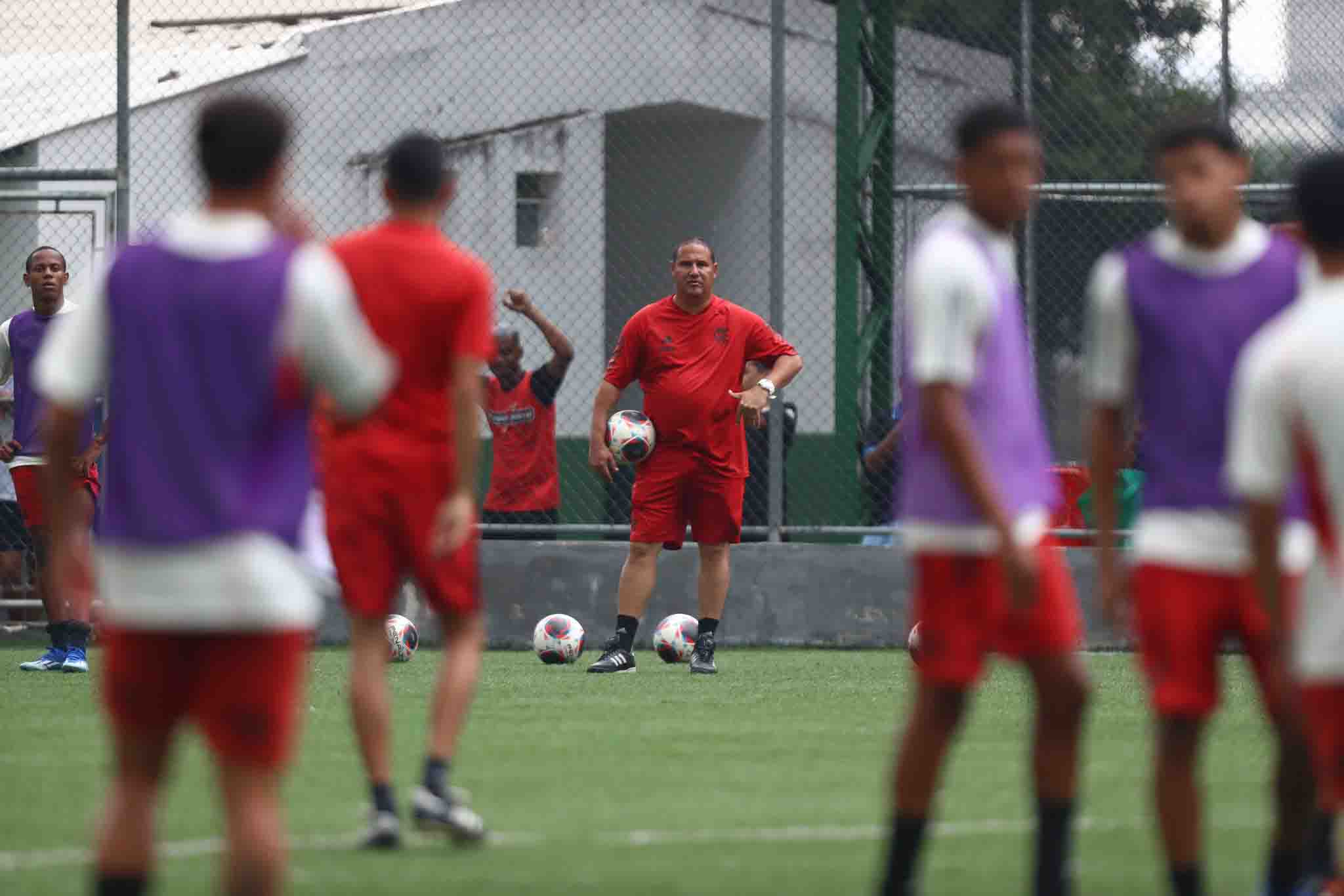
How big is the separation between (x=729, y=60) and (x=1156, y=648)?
13442 millimetres

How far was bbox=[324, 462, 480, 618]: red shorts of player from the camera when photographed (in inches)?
265

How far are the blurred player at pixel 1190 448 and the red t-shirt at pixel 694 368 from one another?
6788 millimetres

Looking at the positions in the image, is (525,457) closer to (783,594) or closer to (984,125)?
(783,594)

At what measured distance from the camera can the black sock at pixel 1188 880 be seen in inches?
201

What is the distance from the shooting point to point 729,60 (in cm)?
1822

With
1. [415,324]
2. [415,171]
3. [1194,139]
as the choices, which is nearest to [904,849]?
[1194,139]

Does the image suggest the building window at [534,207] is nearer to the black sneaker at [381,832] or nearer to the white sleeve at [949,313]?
the black sneaker at [381,832]

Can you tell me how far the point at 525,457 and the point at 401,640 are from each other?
2207 millimetres

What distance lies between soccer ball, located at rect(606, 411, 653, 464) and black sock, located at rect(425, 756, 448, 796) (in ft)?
19.4

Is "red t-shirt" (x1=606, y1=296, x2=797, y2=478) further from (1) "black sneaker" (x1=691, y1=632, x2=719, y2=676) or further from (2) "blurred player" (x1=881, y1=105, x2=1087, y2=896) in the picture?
(2) "blurred player" (x1=881, y1=105, x2=1087, y2=896)

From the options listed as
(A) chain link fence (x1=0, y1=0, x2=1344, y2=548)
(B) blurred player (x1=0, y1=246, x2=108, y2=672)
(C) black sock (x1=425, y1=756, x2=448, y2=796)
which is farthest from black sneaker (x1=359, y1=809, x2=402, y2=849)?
(A) chain link fence (x1=0, y1=0, x2=1344, y2=548)

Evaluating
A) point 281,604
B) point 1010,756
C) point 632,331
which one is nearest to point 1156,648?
point 281,604

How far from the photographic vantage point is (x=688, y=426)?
12406 mm

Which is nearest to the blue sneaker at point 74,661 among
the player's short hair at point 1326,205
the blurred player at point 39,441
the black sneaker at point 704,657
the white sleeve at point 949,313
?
the blurred player at point 39,441
